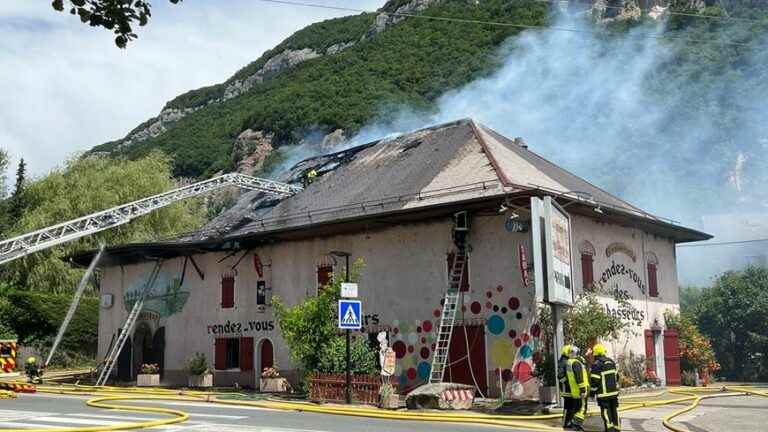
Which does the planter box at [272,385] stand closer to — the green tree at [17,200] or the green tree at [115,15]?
the green tree at [115,15]

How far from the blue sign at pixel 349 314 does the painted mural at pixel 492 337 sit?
4825 mm

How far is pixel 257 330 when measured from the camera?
91.5 feet

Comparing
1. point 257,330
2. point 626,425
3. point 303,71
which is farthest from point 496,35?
point 626,425

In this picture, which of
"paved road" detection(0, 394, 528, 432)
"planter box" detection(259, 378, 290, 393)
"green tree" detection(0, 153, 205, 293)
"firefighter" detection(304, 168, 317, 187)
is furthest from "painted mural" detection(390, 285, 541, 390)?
"green tree" detection(0, 153, 205, 293)

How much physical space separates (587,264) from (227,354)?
13624 millimetres

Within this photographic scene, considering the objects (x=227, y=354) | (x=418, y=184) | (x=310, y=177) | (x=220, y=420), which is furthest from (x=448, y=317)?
(x=310, y=177)

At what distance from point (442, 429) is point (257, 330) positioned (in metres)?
15.7

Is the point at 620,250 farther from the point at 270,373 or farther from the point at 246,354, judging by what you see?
the point at 246,354

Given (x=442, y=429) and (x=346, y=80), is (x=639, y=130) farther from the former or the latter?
(x=442, y=429)

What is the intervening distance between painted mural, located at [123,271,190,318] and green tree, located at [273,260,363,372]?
1005 centimetres

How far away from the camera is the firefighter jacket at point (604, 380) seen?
12461mm

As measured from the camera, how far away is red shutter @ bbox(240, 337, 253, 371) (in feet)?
91.5

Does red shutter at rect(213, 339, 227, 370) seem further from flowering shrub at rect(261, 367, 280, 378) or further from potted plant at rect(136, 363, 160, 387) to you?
flowering shrub at rect(261, 367, 280, 378)

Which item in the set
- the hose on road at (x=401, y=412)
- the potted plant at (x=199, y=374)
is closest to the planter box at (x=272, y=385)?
the hose on road at (x=401, y=412)
